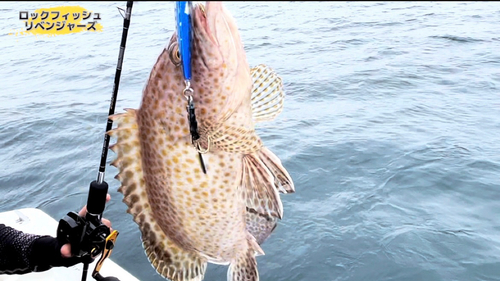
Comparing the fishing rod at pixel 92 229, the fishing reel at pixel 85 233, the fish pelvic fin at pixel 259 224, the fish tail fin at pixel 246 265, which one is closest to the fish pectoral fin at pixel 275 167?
the fish pelvic fin at pixel 259 224

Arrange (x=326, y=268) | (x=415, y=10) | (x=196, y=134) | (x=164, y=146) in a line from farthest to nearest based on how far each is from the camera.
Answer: (x=415, y=10)
(x=326, y=268)
(x=164, y=146)
(x=196, y=134)

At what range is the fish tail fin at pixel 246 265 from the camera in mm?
2171

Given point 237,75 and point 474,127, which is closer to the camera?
point 237,75

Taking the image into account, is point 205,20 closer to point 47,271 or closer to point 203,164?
point 203,164

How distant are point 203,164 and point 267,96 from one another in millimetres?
416

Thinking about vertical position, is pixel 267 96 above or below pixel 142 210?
above

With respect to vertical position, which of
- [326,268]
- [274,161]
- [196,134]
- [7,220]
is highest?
[196,134]

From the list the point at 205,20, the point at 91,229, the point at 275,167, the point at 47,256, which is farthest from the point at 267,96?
the point at 47,256

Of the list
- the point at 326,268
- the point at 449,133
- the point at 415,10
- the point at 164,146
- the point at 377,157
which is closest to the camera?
the point at 164,146

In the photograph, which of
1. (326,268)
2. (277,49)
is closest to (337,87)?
(277,49)

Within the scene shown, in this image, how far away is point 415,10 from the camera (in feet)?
56.3

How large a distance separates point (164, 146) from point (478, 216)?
14.5 feet

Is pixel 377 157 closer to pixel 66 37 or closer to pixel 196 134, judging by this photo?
pixel 196 134

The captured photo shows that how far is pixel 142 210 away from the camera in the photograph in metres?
2.08
